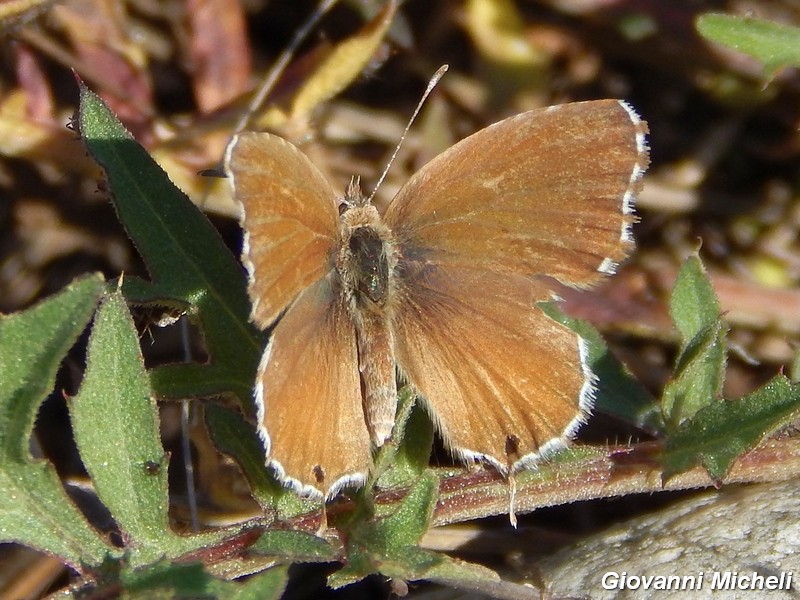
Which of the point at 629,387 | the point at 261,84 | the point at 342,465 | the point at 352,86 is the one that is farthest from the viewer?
the point at 352,86

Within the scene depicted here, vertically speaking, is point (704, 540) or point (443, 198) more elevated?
point (443, 198)

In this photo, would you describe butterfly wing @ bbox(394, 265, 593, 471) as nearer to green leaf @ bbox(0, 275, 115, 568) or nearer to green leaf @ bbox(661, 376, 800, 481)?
green leaf @ bbox(661, 376, 800, 481)

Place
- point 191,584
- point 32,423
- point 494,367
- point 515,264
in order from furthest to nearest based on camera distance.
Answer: point 515,264
point 494,367
point 32,423
point 191,584

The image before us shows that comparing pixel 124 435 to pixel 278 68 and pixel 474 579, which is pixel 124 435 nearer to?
pixel 474 579

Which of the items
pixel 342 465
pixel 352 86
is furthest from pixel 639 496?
pixel 352 86

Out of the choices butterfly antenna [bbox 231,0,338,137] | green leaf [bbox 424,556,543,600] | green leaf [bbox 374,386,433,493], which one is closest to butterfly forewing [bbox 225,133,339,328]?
green leaf [bbox 374,386,433,493]

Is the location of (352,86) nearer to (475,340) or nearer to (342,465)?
(475,340)

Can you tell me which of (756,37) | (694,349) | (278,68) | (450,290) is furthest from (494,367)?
(278,68)
